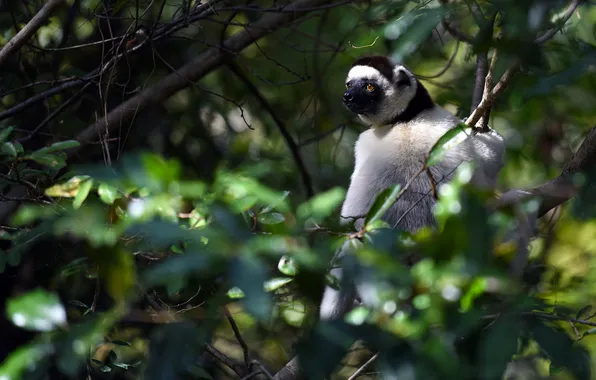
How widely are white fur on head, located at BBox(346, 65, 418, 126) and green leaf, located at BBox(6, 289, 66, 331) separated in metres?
4.14

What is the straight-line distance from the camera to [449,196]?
2100mm

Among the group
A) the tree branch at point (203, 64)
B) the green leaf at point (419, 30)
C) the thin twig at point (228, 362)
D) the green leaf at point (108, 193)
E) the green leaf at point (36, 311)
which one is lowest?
the thin twig at point (228, 362)

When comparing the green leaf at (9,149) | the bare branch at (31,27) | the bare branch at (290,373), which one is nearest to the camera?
the green leaf at (9,149)

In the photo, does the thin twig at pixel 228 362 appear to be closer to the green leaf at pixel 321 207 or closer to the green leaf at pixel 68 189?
the green leaf at pixel 68 189

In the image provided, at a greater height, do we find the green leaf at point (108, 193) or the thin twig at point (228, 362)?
the green leaf at point (108, 193)

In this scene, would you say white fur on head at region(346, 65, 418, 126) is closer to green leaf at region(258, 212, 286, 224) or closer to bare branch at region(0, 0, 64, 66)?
bare branch at region(0, 0, 64, 66)

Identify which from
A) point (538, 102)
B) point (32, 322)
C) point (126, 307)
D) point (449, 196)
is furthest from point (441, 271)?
point (538, 102)

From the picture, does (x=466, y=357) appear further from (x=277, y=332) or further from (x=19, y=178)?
(x=277, y=332)

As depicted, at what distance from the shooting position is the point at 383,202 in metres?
2.44

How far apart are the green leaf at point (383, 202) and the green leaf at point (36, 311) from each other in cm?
110

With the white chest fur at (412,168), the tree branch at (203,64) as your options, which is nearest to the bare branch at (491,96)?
the white chest fur at (412,168)

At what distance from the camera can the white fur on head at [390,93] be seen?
5.75 meters

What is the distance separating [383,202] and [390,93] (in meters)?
3.51

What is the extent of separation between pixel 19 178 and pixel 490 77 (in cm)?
279
